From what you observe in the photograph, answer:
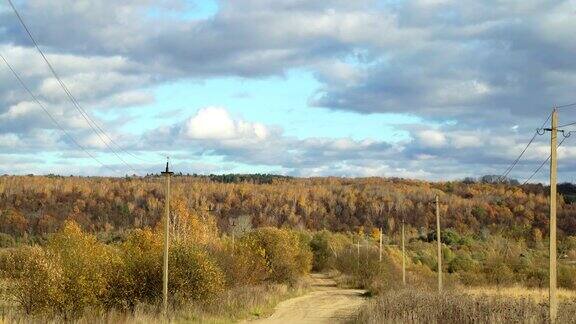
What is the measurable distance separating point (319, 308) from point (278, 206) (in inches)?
4691

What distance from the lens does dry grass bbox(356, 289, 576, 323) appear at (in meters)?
24.3

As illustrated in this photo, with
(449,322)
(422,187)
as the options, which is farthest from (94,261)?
(422,187)

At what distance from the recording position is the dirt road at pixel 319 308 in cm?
3447

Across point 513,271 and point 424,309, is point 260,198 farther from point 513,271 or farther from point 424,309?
point 424,309

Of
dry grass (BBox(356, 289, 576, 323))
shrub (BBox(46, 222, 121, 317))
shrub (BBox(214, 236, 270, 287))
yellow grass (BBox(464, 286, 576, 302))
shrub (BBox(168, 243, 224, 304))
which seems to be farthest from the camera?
yellow grass (BBox(464, 286, 576, 302))

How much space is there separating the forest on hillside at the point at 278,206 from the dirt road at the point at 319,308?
6820 centimetres

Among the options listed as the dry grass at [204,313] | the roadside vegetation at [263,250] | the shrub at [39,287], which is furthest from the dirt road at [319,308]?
the shrub at [39,287]

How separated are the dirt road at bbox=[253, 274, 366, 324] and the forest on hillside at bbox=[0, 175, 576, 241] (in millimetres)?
68199

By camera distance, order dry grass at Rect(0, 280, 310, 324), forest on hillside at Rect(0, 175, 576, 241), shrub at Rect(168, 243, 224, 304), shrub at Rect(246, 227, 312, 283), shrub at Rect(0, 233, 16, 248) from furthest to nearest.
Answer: forest on hillside at Rect(0, 175, 576, 241)
shrub at Rect(0, 233, 16, 248)
shrub at Rect(246, 227, 312, 283)
shrub at Rect(168, 243, 224, 304)
dry grass at Rect(0, 280, 310, 324)

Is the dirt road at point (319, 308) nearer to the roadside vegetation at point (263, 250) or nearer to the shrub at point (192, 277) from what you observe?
the roadside vegetation at point (263, 250)

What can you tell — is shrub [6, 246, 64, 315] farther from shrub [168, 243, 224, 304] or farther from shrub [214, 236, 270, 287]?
shrub [214, 236, 270, 287]

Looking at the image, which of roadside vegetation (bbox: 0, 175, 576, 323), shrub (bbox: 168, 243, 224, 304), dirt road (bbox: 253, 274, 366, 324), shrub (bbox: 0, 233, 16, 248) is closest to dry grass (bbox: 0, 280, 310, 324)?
roadside vegetation (bbox: 0, 175, 576, 323)

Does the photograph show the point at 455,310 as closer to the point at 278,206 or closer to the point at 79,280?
the point at 79,280

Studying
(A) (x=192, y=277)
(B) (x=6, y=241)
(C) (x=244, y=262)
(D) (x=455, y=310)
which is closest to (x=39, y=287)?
(A) (x=192, y=277)
